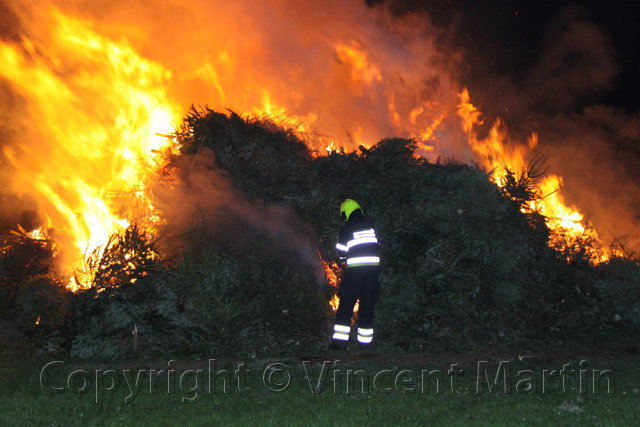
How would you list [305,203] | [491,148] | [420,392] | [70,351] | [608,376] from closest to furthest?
[420,392] < [608,376] < [70,351] < [305,203] < [491,148]

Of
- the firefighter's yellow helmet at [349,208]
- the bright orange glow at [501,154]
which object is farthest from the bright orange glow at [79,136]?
the bright orange glow at [501,154]

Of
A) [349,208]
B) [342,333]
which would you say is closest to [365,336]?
[342,333]

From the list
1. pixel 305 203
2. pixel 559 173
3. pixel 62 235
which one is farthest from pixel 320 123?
pixel 559 173

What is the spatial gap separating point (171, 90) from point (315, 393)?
21.8 feet

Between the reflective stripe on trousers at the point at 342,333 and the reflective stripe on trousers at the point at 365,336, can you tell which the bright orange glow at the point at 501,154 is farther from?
the reflective stripe on trousers at the point at 342,333

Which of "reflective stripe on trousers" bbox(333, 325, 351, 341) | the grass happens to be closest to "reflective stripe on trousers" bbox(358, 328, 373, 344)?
"reflective stripe on trousers" bbox(333, 325, 351, 341)

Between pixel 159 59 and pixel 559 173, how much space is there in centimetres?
1420

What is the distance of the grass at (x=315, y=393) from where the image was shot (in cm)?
368

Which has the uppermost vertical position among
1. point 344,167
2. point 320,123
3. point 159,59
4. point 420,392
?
point 159,59

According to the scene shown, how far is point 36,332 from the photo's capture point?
20.8 ft

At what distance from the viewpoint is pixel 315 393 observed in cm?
436

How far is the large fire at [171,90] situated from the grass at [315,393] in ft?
8.74

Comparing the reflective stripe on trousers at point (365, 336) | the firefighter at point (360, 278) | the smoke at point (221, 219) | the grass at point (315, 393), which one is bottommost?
the grass at point (315, 393)

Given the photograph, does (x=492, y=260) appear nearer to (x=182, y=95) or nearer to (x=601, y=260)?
(x=601, y=260)
